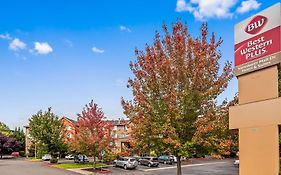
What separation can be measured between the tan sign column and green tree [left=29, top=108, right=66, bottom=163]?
4338 centimetres

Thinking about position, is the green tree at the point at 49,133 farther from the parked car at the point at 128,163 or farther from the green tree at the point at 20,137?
the green tree at the point at 20,137

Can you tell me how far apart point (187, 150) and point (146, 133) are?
2.06 metres

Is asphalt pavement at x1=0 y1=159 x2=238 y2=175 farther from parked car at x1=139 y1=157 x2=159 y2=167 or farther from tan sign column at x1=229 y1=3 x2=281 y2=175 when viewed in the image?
tan sign column at x1=229 y1=3 x2=281 y2=175

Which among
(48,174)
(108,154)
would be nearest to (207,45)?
(48,174)

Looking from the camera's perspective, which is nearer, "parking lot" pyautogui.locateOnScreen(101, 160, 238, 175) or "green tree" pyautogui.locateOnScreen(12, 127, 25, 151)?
"parking lot" pyautogui.locateOnScreen(101, 160, 238, 175)

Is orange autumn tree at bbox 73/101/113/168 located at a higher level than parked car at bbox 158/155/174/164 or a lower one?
higher

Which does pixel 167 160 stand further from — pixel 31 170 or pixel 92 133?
pixel 31 170

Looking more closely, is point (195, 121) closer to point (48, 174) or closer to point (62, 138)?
point (48, 174)

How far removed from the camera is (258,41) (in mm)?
13461

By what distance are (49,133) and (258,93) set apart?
4495cm

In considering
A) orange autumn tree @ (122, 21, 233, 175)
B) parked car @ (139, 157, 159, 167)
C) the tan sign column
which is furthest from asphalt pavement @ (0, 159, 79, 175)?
the tan sign column

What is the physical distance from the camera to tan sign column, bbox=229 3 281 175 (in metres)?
12.7

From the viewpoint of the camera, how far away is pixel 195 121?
15039mm

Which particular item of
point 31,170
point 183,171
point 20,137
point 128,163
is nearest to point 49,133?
point 31,170
